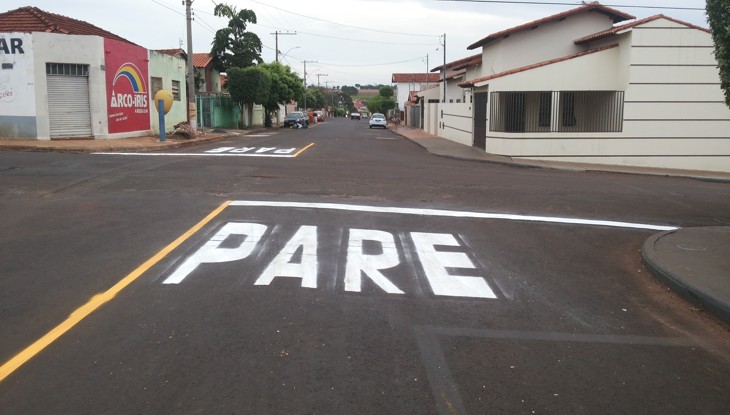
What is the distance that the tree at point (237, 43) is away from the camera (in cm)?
5178

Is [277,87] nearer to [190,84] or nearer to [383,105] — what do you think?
[190,84]

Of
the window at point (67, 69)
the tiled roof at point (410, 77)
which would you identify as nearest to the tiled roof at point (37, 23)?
the window at point (67, 69)

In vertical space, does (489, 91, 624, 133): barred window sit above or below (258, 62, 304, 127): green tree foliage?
below

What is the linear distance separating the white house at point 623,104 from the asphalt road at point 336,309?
11.9 metres

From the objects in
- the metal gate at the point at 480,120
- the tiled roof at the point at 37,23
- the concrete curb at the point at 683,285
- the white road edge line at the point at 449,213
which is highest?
the tiled roof at the point at 37,23

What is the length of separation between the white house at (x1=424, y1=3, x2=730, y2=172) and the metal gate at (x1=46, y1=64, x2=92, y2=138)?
15.5 m

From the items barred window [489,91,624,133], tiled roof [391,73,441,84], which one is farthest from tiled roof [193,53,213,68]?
tiled roof [391,73,441,84]

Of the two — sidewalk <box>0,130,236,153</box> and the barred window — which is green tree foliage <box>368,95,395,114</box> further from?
sidewalk <box>0,130,236,153</box>

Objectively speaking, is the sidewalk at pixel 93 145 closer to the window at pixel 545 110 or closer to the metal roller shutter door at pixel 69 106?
the metal roller shutter door at pixel 69 106

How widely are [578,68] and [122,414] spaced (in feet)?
73.5

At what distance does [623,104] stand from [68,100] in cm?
2070

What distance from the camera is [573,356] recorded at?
195 inches

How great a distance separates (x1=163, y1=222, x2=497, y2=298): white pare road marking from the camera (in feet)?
21.9

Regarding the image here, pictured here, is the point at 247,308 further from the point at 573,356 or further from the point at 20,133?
the point at 20,133
